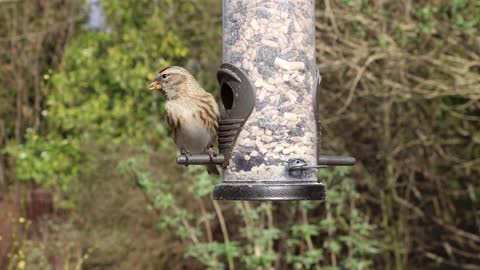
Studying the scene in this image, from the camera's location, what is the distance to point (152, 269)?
8.60m

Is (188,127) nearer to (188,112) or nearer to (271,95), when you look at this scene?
(188,112)

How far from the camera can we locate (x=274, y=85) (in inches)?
172

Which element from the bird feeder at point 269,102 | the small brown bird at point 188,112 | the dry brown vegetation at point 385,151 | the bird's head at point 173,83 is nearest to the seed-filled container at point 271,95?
the bird feeder at point 269,102

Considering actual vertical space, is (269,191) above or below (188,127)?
below

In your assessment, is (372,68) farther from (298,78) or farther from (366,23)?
(298,78)

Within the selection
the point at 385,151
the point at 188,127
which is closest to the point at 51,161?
the point at 385,151

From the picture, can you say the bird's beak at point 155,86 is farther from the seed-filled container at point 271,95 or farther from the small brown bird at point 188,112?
the seed-filled container at point 271,95

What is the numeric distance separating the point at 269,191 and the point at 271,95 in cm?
46

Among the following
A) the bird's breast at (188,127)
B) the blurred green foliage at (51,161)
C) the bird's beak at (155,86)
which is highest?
the bird's beak at (155,86)

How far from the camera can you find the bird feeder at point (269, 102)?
4297 millimetres

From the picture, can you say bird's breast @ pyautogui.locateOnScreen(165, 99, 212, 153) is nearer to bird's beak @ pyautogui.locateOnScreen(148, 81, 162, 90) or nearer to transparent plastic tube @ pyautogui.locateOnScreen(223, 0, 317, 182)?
bird's beak @ pyautogui.locateOnScreen(148, 81, 162, 90)

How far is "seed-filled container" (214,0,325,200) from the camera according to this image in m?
4.30

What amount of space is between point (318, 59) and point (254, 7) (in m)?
3.79

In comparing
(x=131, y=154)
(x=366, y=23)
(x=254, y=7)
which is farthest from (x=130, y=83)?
(x=254, y=7)
